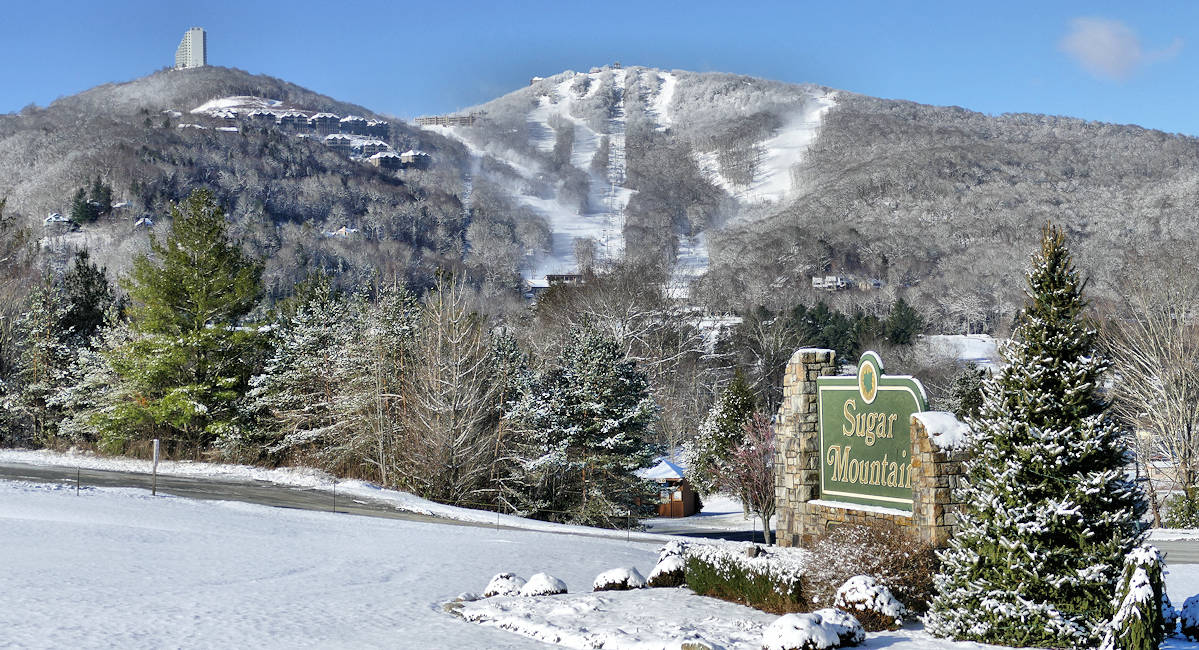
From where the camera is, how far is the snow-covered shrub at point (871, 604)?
11.3m

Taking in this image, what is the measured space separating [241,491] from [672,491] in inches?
867

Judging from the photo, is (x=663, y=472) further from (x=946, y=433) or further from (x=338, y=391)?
(x=946, y=433)

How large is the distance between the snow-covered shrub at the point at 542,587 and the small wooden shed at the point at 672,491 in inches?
1188

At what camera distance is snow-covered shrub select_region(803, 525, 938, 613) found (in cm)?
1205

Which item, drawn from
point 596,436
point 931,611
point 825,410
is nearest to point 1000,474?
point 931,611

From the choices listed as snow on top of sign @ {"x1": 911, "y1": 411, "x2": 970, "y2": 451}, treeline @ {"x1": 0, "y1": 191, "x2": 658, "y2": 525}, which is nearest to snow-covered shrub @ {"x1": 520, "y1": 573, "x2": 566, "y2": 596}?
snow on top of sign @ {"x1": 911, "y1": 411, "x2": 970, "y2": 451}

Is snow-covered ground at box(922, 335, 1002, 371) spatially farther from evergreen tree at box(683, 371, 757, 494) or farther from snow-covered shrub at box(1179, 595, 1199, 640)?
snow-covered shrub at box(1179, 595, 1199, 640)

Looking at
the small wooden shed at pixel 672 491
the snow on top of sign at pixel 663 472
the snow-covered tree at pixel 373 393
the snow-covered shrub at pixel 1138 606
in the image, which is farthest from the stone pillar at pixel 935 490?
the snow on top of sign at pixel 663 472

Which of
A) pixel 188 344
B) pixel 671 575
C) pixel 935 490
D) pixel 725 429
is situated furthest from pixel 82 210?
pixel 935 490

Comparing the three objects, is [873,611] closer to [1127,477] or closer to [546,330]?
[1127,477]

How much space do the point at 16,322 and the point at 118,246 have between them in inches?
4997

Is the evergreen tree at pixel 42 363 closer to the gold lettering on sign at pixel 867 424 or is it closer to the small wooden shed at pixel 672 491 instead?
the small wooden shed at pixel 672 491

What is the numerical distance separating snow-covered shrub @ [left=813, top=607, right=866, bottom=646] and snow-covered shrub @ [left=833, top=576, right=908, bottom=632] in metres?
1.14

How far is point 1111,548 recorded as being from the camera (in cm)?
990
